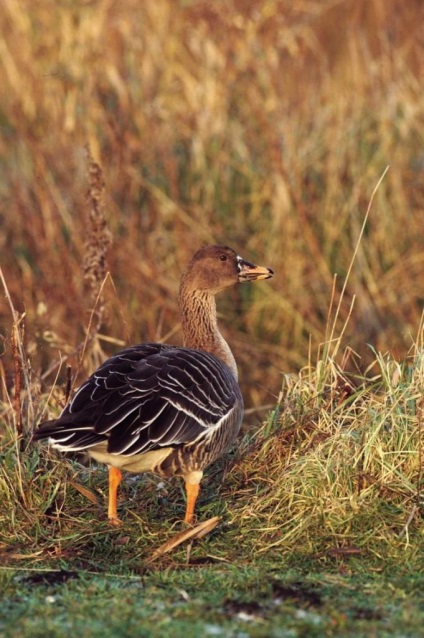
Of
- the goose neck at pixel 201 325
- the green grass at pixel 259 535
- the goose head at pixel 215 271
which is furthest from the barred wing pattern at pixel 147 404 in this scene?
the goose head at pixel 215 271

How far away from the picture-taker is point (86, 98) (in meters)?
9.75

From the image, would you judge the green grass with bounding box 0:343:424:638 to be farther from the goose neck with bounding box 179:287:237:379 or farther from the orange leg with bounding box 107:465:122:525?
the goose neck with bounding box 179:287:237:379

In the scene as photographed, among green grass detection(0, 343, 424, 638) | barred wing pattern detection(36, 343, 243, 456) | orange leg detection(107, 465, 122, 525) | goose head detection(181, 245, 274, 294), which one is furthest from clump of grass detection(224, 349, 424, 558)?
goose head detection(181, 245, 274, 294)

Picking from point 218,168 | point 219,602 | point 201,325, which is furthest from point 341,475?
point 218,168

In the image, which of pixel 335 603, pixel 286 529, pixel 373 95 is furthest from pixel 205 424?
pixel 373 95

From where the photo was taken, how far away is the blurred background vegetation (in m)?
9.46

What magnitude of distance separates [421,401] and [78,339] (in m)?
3.91

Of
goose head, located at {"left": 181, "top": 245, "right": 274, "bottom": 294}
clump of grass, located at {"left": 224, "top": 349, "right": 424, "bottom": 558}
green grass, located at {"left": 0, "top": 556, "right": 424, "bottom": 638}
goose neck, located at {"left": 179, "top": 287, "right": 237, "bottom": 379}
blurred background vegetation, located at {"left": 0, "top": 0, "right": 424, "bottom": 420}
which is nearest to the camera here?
green grass, located at {"left": 0, "top": 556, "right": 424, "bottom": 638}

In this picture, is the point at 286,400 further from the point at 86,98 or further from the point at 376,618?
the point at 86,98

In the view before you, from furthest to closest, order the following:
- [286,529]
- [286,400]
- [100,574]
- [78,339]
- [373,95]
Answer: [373,95]
[78,339]
[286,400]
[286,529]
[100,574]

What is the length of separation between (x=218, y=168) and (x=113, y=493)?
498 centimetres

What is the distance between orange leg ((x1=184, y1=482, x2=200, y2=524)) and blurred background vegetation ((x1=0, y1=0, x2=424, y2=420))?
3.61m

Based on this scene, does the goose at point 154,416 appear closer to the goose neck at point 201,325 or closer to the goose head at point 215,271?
the goose neck at point 201,325

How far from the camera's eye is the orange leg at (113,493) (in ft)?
17.7
